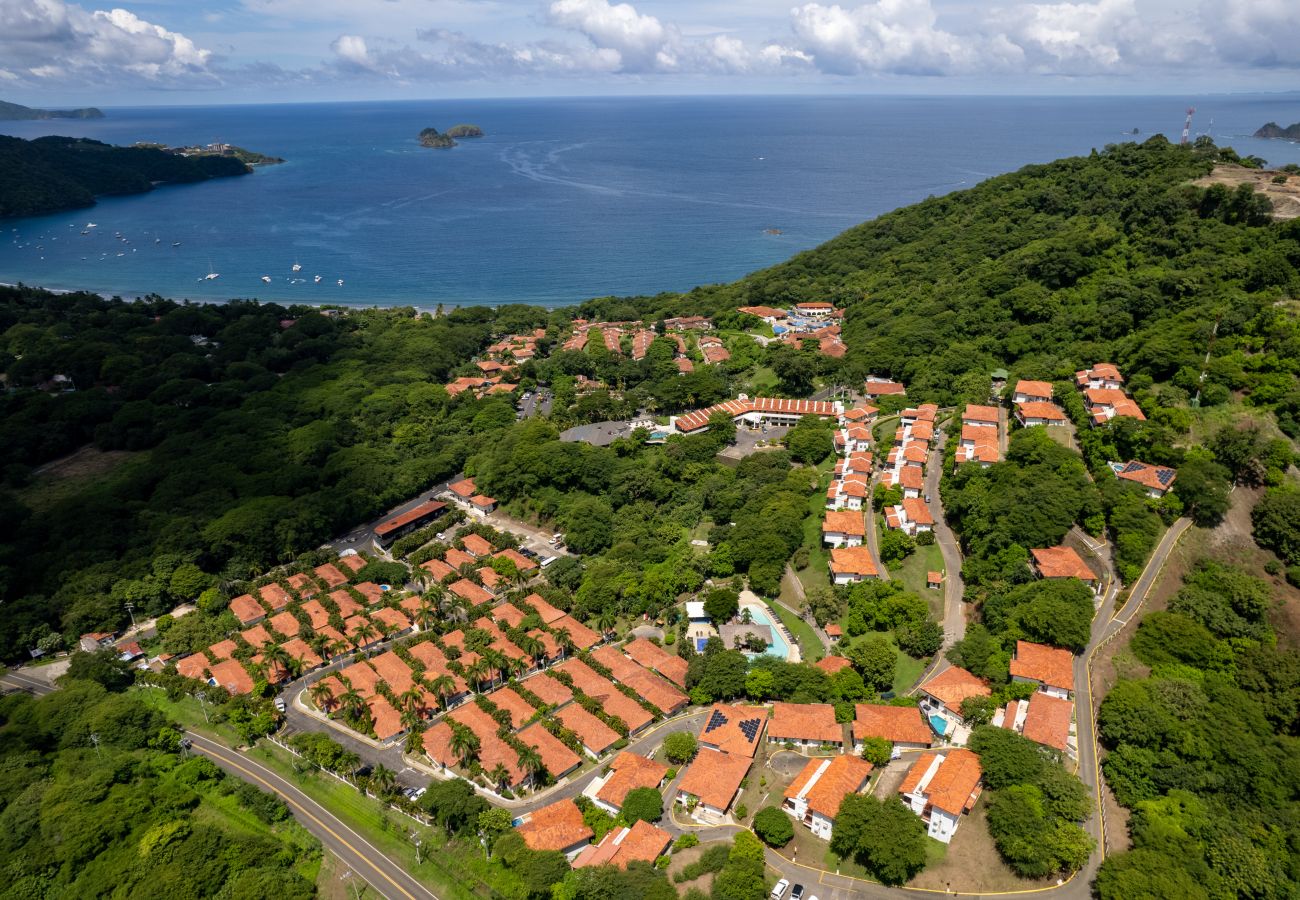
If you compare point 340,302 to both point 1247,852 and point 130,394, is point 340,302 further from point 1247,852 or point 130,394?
point 1247,852

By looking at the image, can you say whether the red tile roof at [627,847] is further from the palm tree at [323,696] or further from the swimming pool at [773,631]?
the palm tree at [323,696]

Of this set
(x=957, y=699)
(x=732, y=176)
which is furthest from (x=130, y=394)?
(x=732, y=176)

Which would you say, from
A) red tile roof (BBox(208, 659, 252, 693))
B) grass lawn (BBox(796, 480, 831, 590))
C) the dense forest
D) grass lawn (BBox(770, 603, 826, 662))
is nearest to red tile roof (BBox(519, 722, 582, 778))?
the dense forest

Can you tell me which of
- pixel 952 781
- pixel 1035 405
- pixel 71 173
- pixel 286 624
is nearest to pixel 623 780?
pixel 952 781

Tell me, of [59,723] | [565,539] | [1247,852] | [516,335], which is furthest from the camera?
[516,335]

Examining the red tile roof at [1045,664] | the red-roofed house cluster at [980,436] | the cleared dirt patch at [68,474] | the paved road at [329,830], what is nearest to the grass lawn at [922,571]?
the red tile roof at [1045,664]

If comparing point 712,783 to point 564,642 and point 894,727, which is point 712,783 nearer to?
point 894,727

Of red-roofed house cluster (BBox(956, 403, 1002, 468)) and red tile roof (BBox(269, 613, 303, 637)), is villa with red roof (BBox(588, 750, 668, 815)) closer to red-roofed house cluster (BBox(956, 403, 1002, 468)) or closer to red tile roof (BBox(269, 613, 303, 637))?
red tile roof (BBox(269, 613, 303, 637))
